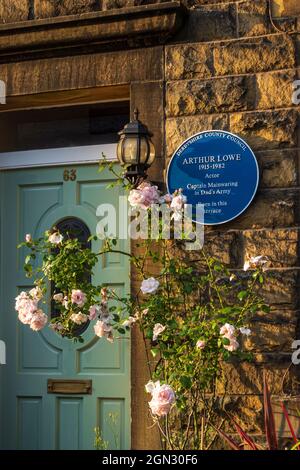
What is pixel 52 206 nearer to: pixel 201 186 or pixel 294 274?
pixel 201 186

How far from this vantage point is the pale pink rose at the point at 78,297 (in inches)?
220

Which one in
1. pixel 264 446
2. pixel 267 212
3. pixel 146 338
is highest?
pixel 267 212

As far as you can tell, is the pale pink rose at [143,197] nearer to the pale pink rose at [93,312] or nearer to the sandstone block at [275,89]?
the pale pink rose at [93,312]

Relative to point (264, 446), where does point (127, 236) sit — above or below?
above

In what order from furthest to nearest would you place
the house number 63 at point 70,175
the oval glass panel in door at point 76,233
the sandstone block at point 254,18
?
1. the house number 63 at point 70,175
2. the oval glass panel in door at point 76,233
3. the sandstone block at point 254,18

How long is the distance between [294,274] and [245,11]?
5.33 ft

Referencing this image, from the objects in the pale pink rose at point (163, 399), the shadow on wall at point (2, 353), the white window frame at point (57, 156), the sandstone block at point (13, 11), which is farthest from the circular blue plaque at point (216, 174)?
the shadow on wall at point (2, 353)

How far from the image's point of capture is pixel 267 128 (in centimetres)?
590

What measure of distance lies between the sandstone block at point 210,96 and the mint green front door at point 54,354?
80cm

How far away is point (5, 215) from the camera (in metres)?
6.88

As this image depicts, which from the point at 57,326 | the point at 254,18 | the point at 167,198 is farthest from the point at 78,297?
the point at 254,18

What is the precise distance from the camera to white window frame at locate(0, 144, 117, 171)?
668 cm
